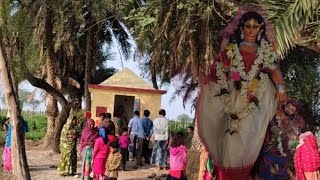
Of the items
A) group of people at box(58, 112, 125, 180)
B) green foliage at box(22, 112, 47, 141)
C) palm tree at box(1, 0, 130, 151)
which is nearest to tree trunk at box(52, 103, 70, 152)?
palm tree at box(1, 0, 130, 151)

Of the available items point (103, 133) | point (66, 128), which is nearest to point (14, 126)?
point (103, 133)

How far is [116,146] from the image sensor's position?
10008 millimetres

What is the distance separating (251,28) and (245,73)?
410 millimetres

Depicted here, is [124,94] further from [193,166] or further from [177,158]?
[177,158]

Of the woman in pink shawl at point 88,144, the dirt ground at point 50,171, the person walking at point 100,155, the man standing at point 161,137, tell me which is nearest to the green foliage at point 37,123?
the dirt ground at point 50,171

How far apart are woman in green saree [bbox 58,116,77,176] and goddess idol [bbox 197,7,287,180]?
7.56 m

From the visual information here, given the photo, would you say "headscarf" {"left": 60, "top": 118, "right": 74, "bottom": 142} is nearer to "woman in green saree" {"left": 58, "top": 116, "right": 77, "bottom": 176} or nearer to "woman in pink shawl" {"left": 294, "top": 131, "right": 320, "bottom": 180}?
"woman in green saree" {"left": 58, "top": 116, "right": 77, "bottom": 176}

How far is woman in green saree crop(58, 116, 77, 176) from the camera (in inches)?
467

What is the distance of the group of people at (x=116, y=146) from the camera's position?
10047 mm

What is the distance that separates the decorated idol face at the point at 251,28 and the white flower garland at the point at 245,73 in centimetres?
11

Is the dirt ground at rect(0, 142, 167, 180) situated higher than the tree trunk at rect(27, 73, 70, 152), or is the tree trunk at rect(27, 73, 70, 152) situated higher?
the tree trunk at rect(27, 73, 70, 152)

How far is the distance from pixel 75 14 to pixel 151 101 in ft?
13.2

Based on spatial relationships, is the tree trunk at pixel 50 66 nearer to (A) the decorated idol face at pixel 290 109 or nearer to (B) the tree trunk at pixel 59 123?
→ (B) the tree trunk at pixel 59 123

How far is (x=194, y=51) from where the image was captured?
39.2 feet
